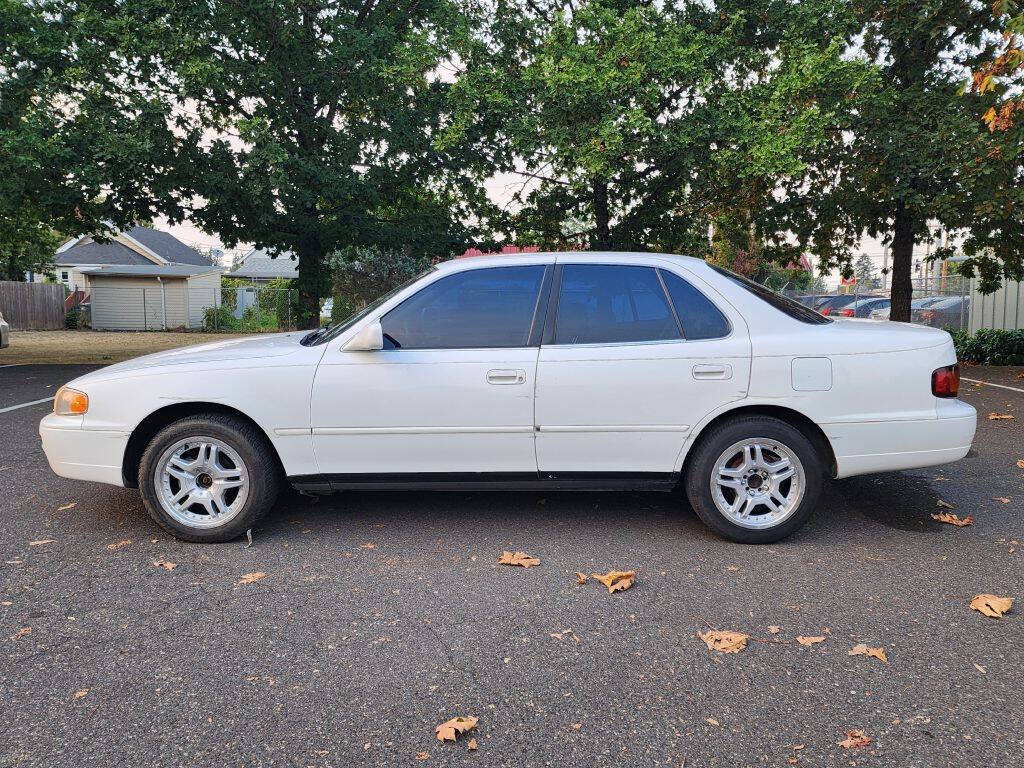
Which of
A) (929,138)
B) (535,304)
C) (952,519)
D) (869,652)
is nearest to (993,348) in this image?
(929,138)

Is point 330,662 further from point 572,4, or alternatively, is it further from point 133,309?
point 133,309

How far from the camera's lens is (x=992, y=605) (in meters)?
3.47

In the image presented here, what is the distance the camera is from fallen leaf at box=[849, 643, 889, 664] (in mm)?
3031

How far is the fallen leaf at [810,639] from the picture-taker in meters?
3.16

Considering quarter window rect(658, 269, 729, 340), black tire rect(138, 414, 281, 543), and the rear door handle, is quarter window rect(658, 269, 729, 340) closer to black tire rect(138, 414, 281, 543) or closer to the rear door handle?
the rear door handle

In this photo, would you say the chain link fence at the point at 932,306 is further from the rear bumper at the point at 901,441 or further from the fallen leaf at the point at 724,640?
the fallen leaf at the point at 724,640

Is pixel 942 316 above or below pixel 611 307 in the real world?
above

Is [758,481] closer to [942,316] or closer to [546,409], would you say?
[546,409]

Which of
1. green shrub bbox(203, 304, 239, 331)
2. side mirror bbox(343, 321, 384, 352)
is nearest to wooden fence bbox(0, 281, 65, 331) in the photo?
green shrub bbox(203, 304, 239, 331)

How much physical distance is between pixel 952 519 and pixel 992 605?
1.46 metres

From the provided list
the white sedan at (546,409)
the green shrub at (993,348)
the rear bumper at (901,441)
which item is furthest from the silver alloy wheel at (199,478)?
the green shrub at (993,348)

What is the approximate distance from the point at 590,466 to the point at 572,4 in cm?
1285

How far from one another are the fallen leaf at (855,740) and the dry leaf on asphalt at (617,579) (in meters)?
1.34

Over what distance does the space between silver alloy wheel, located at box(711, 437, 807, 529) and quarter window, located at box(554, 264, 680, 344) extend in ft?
2.58
